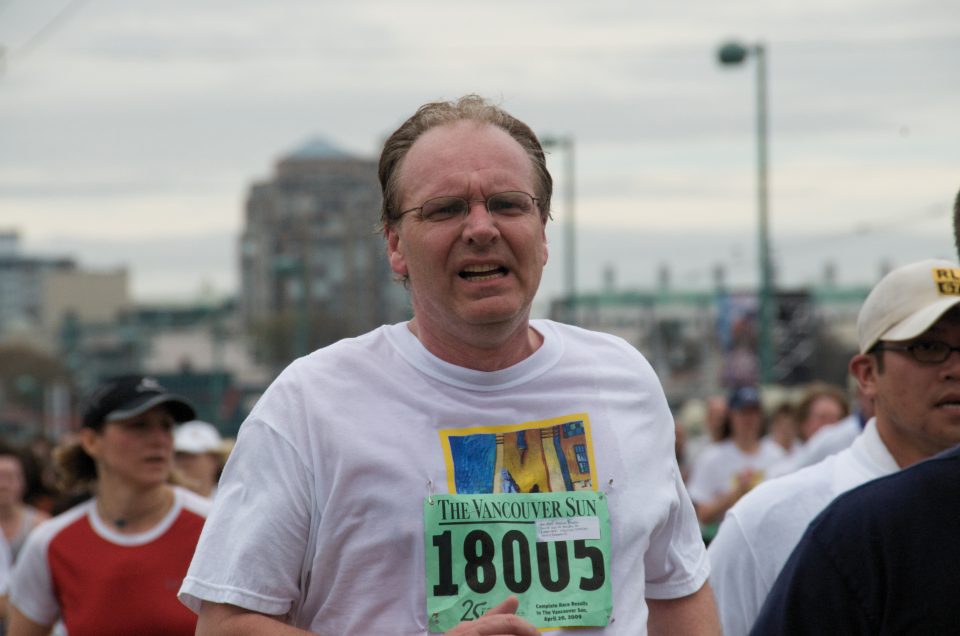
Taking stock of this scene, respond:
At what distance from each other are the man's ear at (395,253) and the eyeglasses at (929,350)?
1548 mm

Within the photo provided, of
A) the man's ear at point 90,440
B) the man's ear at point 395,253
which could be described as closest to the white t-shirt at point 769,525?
the man's ear at point 395,253

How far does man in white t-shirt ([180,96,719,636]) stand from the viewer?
3.17 meters

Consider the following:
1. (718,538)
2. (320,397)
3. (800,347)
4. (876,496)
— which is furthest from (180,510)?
(800,347)

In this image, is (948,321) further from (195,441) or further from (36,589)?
(195,441)

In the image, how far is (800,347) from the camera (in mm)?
28453

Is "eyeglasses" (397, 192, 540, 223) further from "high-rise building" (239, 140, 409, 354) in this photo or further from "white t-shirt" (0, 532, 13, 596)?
"high-rise building" (239, 140, 409, 354)

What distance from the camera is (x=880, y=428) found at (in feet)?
14.5

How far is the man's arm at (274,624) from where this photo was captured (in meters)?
3.01

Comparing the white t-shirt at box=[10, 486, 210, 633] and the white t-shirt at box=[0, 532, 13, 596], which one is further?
the white t-shirt at box=[0, 532, 13, 596]

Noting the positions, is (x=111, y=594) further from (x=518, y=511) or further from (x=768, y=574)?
(x=518, y=511)

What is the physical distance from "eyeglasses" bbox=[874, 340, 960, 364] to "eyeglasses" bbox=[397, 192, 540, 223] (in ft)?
4.74

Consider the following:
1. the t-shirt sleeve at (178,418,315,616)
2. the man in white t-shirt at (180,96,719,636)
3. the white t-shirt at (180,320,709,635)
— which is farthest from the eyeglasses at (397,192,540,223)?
the t-shirt sleeve at (178,418,315,616)

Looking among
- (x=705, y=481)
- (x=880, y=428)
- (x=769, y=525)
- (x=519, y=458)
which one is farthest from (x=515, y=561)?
(x=705, y=481)

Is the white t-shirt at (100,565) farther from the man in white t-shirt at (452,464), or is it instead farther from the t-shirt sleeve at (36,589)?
the man in white t-shirt at (452,464)
